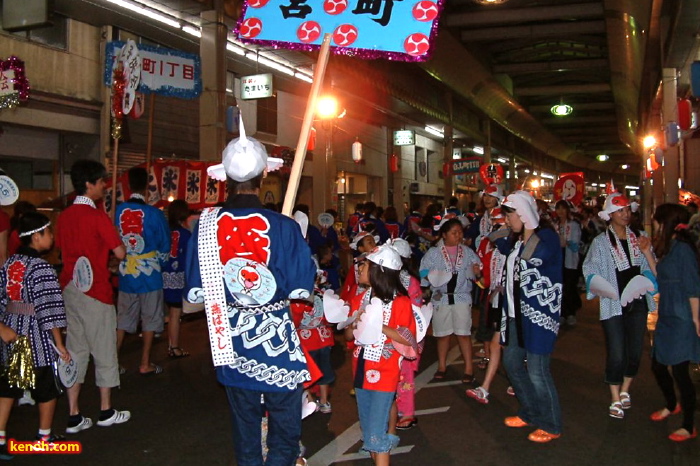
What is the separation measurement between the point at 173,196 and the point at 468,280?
605cm

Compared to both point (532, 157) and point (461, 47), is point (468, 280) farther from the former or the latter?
point (532, 157)

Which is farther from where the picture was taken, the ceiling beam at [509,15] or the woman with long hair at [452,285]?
the ceiling beam at [509,15]

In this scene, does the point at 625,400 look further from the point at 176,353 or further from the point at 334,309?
the point at 176,353

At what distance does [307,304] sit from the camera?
5.33 m

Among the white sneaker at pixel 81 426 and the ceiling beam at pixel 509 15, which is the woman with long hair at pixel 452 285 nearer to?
the white sneaker at pixel 81 426

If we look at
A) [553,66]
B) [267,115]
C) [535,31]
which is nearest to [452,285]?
[267,115]

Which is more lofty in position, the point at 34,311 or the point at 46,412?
the point at 34,311

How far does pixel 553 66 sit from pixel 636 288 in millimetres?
24974

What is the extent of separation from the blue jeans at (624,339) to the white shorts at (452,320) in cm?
169

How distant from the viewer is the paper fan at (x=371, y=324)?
421 cm

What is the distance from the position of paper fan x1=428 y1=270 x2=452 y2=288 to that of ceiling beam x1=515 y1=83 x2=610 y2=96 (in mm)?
28205

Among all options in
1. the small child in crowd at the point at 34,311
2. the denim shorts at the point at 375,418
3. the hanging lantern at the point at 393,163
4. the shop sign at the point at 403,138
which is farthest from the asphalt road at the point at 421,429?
the hanging lantern at the point at 393,163

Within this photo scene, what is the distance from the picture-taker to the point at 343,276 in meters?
13.4

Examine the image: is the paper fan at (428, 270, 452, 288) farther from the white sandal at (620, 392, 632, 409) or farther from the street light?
the street light
